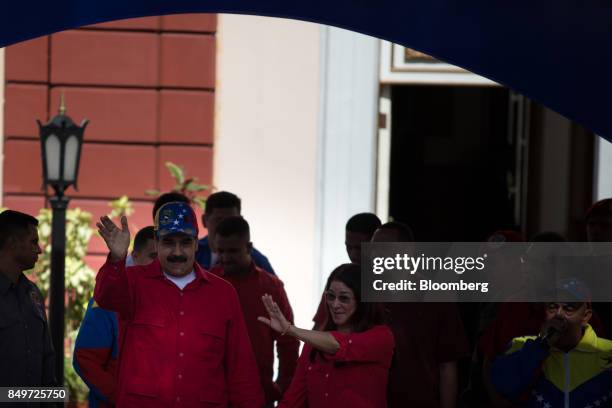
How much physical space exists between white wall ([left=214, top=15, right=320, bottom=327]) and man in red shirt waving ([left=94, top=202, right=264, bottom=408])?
470 cm

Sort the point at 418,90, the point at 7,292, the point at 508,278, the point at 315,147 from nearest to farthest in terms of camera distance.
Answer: the point at 7,292
the point at 508,278
the point at 315,147
the point at 418,90

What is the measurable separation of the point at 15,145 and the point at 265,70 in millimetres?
2029

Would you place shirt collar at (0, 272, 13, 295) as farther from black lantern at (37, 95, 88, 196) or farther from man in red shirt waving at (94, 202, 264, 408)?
black lantern at (37, 95, 88, 196)

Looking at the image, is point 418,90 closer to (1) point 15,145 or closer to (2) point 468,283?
(1) point 15,145

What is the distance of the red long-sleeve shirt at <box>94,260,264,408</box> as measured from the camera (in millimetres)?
5102

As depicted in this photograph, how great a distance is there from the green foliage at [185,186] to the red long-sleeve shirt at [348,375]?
15.1 ft

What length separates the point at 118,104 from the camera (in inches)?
398

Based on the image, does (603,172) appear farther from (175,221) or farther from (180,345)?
(180,345)

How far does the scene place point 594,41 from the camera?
17.3 feet

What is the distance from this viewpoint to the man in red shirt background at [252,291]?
21.2 feet

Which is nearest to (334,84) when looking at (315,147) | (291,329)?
(315,147)

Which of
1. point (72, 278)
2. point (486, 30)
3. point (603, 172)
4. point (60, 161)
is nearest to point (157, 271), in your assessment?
point (486, 30)

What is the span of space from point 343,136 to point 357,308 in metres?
4.82

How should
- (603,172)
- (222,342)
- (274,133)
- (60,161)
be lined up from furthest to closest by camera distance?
(603,172) < (274,133) < (60,161) < (222,342)
